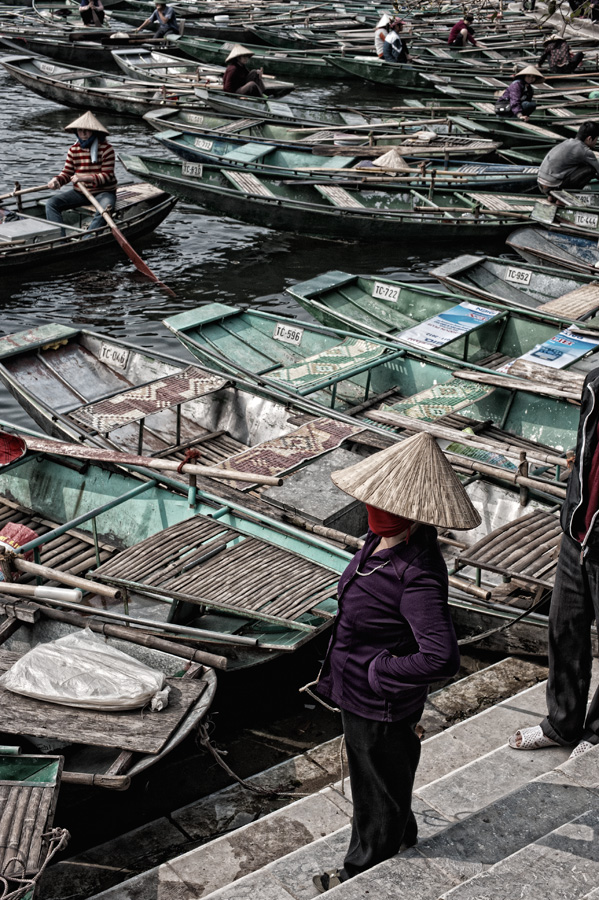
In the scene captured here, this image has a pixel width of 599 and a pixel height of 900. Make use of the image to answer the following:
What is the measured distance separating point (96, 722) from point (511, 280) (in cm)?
756

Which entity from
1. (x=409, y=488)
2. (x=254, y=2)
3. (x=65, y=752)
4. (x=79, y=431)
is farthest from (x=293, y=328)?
(x=254, y=2)

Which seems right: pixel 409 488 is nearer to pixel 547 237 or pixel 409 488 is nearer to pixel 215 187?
pixel 547 237

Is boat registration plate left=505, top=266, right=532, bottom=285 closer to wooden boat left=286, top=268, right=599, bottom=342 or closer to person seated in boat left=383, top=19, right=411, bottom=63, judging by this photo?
wooden boat left=286, top=268, right=599, bottom=342

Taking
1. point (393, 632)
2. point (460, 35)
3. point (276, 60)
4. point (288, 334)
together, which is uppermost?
point (460, 35)

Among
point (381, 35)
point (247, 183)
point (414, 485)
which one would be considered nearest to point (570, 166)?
point (247, 183)

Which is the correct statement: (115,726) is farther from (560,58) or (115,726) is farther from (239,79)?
(560,58)

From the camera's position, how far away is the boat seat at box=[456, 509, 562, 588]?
554 cm

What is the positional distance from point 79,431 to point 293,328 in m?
2.60

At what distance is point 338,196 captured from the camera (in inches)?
541

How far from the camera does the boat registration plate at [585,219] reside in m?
12.3

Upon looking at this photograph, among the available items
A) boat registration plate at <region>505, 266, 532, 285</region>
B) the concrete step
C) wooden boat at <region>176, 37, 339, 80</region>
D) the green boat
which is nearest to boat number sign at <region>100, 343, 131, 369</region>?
the green boat

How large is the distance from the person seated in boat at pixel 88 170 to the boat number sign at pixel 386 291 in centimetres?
433

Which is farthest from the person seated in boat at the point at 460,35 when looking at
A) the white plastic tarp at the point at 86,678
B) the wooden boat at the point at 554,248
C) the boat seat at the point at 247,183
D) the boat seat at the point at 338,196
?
the white plastic tarp at the point at 86,678

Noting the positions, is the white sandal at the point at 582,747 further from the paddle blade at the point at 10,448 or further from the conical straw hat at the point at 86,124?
the conical straw hat at the point at 86,124
